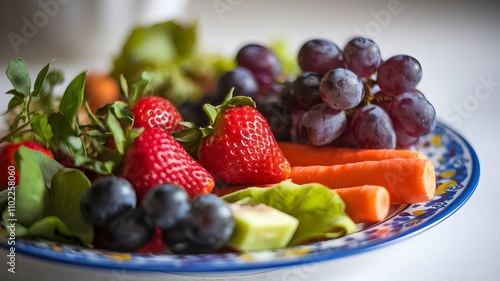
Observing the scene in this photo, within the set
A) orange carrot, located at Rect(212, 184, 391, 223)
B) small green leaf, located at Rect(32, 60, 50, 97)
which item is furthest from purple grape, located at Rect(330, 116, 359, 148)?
small green leaf, located at Rect(32, 60, 50, 97)

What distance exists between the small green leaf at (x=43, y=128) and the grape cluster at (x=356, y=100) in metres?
0.45

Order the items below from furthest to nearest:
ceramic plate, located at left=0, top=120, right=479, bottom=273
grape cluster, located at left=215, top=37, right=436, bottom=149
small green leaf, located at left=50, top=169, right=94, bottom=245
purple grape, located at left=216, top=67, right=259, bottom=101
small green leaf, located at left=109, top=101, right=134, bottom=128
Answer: purple grape, located at left=216, top=67, right=259, bottom=101 → grape cluster, located at left=215, top=37, right=436, bottom=149 → small green leaf, located at left=109, top=101, right=134, bottom=128 → small green leaf, located at left=50, top=169, right=94, bottom=245 → ceramic plate, located at left=0, top=120, right=479, bottom=273

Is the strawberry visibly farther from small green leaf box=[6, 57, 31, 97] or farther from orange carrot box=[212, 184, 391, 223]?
small green leaf box=[6, 57, 31, 97]

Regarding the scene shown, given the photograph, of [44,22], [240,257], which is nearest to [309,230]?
[240,257]

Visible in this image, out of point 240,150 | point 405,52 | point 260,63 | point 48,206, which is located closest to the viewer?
point 48,206

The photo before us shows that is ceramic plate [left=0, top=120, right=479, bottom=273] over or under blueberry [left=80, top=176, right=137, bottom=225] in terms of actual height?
under

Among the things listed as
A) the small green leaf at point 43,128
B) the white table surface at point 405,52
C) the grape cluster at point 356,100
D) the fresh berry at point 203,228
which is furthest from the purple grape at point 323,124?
the small green leaf at point 43,128

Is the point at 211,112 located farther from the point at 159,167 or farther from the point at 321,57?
the point at 321,57

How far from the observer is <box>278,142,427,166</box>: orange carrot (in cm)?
109

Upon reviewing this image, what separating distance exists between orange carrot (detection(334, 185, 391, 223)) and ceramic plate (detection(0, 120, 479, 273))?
0.02 m

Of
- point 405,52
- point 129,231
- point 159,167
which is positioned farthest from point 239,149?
point 405,52

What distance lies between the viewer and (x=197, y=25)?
179 cm

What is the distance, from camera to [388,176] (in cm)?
102

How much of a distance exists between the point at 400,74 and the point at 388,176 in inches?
8.1
